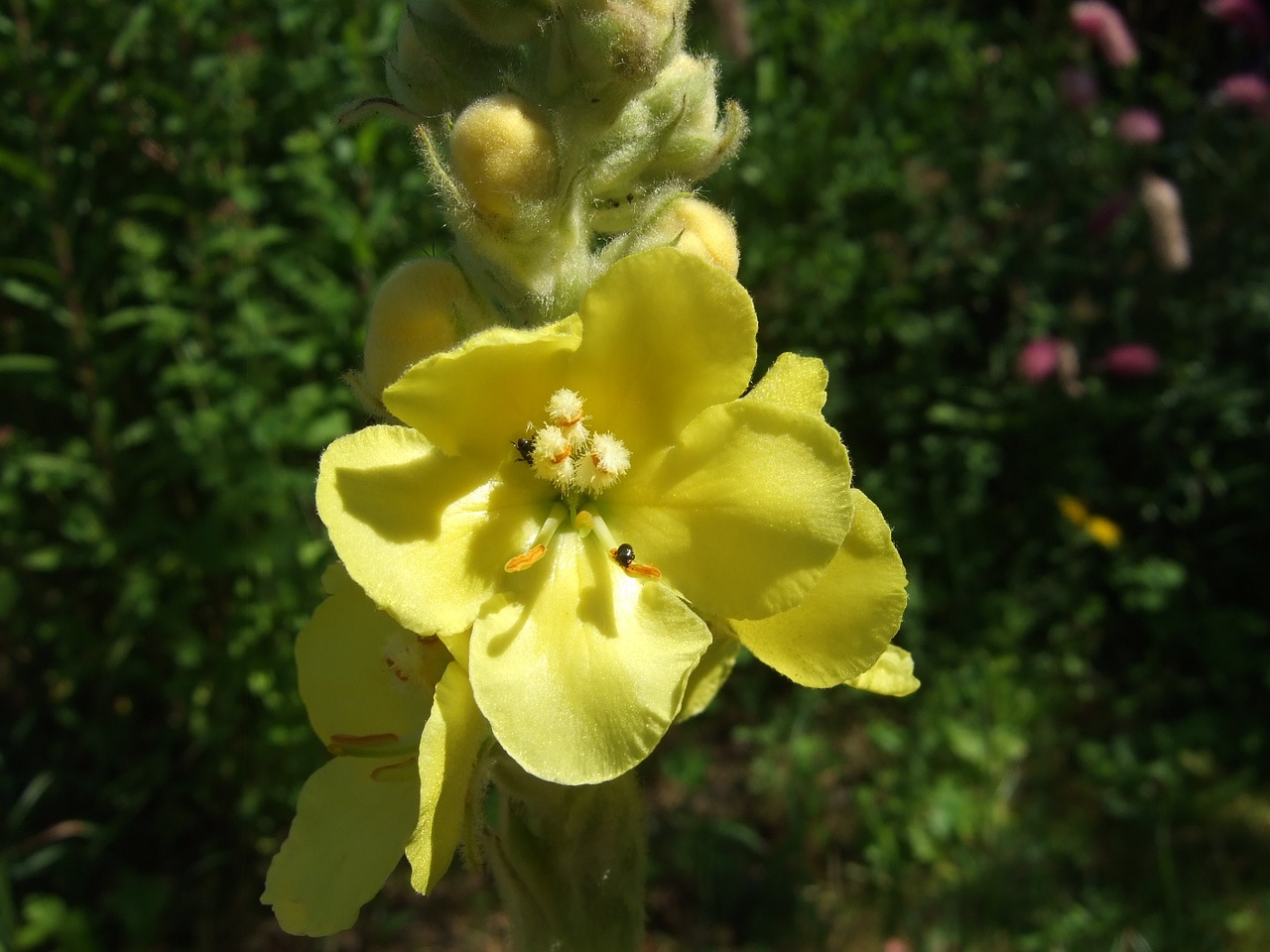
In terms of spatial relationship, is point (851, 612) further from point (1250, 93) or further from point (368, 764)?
point (1250, 93)

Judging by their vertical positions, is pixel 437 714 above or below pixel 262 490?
above

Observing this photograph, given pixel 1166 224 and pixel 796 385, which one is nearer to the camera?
pixel 796 385

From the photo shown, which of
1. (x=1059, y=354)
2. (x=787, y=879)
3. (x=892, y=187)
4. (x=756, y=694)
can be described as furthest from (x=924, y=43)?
(x=787, y=879)

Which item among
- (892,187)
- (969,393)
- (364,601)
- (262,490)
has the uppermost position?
(364,601)

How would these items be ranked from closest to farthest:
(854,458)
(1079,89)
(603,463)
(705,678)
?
(603,463) < (705,678) < (1079,89) < (854,458)

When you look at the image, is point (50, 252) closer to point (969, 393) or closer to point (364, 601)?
point (364, 601)

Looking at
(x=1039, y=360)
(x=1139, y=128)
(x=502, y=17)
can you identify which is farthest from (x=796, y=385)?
(x=1139, y=128)

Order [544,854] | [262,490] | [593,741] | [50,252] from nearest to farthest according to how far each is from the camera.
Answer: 1. [593,741]
2. [544,854]
3. [262,490]
4. [50,252]

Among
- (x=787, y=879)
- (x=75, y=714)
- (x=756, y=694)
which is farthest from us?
(x=756, y=694)
